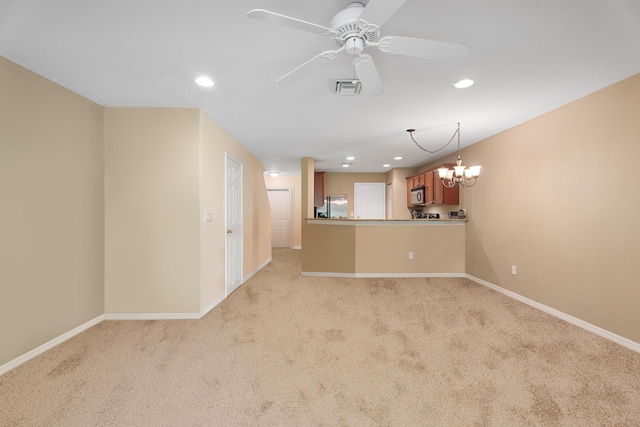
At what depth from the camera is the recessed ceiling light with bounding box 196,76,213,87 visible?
240 cm

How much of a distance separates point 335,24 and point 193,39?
1064 millimetres

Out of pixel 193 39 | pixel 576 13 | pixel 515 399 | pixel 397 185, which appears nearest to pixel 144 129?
pixel 193 39

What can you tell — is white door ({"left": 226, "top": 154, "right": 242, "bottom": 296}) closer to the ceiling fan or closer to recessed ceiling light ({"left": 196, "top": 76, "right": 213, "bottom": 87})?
recessed ceiling light ({"left": 196, "top": 76, "right": 213, "bottom": 87})

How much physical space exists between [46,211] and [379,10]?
3089mm

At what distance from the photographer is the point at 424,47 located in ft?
4.83

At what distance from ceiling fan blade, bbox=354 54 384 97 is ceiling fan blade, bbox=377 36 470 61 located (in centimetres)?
11


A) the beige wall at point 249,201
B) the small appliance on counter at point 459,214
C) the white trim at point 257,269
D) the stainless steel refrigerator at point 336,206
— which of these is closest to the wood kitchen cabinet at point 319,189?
the stainless steel refrigerator at point 336,206

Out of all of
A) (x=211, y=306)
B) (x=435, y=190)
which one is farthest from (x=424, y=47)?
(x=435, y=190)

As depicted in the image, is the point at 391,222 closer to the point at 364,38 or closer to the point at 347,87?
Result: the point at 347,87

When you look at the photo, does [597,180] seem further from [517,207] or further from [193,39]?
[193,39]

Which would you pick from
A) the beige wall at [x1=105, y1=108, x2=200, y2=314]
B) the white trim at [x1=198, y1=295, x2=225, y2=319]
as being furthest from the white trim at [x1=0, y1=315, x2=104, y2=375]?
the white trim at [x1=198, y1=295, x2=225, y2=319]

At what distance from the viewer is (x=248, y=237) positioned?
495 centimetres

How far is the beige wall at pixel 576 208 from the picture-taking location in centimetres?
243

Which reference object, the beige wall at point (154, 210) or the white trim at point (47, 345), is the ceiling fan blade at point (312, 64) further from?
the white trim at point (47, 345)
